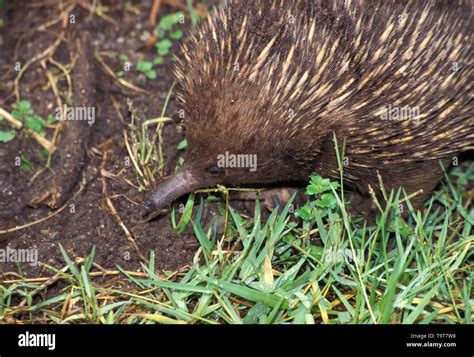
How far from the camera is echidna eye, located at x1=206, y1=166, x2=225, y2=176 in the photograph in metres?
3.37

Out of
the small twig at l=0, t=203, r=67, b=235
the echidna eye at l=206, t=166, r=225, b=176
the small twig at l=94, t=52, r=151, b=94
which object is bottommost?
the small twig at l=0, t=203, r=67, b=235

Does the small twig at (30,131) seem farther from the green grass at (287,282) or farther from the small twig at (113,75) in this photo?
the green grass at (287,282)

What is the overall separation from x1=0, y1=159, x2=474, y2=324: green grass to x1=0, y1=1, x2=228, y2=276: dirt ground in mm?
162

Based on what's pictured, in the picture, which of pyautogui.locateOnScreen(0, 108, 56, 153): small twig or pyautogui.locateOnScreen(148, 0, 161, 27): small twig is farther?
pyautogui.locateOnScreen(148, 0, 161, 27): small twig

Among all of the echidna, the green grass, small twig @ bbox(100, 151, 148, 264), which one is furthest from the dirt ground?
the echidna

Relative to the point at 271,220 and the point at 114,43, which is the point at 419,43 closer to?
the point at 271,220

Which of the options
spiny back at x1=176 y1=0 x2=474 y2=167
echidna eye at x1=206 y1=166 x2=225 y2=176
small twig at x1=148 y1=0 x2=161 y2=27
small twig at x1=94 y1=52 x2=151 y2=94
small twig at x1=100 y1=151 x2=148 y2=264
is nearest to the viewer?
spiny back at x1=176 y1=0 x2=474 y2=167

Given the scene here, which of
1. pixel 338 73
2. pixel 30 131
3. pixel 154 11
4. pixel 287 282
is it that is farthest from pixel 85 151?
pixel 338 73

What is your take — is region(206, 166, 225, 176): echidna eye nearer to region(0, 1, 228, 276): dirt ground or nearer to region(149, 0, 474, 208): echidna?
region(149, 0, 474, 208): echidna

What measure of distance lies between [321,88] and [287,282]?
87cm

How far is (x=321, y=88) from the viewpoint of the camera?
126 inches

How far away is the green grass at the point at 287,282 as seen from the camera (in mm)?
3215

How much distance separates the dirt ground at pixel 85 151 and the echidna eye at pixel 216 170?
48cm

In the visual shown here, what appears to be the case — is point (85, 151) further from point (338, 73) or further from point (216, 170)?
point (338, 73)
